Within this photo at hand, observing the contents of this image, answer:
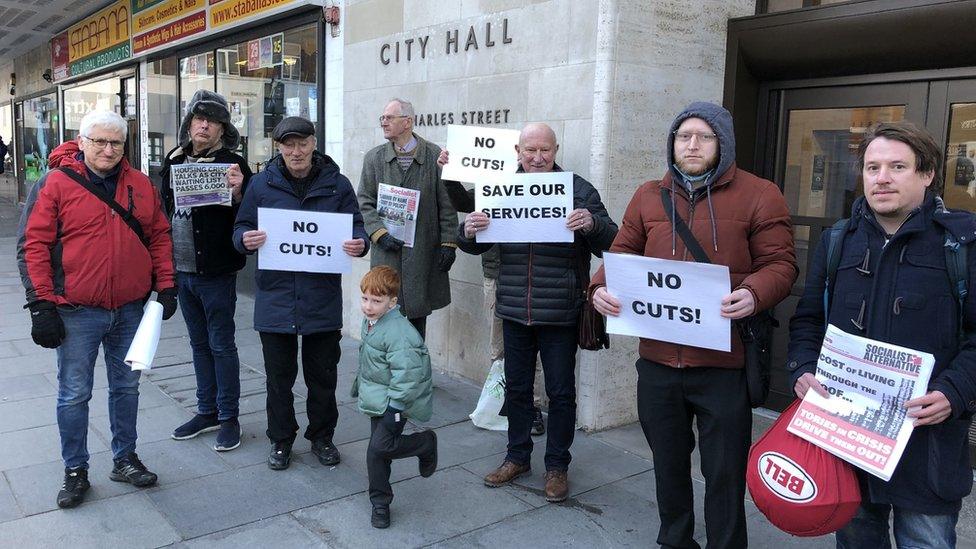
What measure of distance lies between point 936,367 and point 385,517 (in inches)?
96.0

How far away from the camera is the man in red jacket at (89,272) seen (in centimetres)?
359

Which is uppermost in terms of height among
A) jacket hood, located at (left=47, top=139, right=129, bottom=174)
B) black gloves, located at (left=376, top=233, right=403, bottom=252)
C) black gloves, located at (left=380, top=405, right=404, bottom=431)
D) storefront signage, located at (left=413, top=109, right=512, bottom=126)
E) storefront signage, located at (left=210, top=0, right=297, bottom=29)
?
storefront signage, located at (left=210, top=0, right=297, bottom=29)

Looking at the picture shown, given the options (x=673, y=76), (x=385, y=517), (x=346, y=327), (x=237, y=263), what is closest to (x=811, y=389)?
(x=385, y=517)

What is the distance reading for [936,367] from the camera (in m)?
2.34

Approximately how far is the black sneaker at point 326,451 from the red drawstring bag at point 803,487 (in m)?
2.55

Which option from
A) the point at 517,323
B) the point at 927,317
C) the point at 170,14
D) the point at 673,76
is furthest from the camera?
the point at 170,14

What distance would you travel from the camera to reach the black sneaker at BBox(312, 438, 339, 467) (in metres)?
4.36

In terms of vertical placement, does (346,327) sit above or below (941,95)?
below

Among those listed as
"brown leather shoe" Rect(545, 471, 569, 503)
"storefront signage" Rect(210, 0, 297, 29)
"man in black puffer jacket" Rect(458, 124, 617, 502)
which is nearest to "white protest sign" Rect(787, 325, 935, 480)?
"man in black puffer jacket" Rect(458, 124, 617, 502)

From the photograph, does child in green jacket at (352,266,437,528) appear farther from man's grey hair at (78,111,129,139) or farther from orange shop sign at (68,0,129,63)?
orange shop sign at (68,0,129,63)

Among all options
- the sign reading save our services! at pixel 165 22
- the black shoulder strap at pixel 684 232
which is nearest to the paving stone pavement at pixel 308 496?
the black shoulder strap at pixel 684 232

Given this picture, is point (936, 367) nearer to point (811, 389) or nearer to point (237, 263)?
point (811, 389)

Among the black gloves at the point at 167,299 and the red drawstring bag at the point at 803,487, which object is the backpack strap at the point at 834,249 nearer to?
the red drawstring bag at the point at 803,487

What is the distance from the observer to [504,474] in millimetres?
4109
